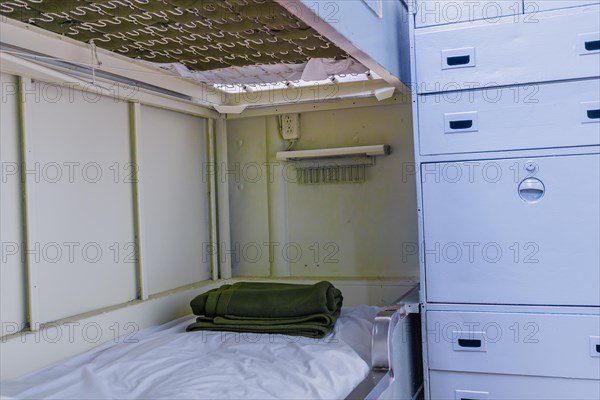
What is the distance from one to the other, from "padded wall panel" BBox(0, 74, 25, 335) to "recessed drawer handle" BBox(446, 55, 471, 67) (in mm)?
1444

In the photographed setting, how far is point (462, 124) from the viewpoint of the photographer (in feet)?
6.85

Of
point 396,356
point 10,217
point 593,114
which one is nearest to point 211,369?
point 396,356

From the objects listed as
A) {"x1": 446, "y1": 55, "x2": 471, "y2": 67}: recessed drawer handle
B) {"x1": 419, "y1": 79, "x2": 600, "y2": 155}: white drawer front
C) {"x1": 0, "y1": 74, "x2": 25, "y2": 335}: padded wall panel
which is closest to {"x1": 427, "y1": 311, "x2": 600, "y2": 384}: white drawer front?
{"x1": 419, "y1": 79, "x2": 600, "y2": 155}: white drawer front

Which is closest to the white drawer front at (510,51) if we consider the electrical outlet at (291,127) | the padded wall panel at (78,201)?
the electrical outlet at (291,127)

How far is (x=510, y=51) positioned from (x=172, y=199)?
148 centimetres

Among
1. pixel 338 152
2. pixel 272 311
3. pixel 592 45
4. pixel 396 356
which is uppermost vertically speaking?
pixel 592 45

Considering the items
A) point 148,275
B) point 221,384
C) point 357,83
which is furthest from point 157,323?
point 357,83

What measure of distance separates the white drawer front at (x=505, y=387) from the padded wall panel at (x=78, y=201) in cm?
121

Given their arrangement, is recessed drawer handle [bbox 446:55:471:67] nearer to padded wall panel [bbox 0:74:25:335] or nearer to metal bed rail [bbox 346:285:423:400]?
metal bed rail [bbox 346:285:423:400]

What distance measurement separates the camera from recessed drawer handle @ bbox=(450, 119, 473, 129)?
2074mm

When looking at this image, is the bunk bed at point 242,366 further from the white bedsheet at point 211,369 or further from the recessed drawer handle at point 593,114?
the recessed drawer handle at point 593,114

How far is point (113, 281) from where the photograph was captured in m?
2.16

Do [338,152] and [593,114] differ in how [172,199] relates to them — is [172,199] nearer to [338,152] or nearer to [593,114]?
[338,152]

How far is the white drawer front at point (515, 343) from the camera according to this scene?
192cm
